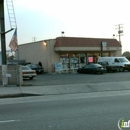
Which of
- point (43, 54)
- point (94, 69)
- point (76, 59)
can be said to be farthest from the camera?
point (76, 59)

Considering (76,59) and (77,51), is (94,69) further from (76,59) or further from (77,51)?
(76,59)

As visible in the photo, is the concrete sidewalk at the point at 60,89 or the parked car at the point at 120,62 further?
the parked car at the point at 120,62

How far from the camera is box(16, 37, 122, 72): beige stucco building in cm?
3086

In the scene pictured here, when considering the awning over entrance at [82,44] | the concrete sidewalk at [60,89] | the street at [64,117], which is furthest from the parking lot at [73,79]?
the awning over entrance at [82,44]

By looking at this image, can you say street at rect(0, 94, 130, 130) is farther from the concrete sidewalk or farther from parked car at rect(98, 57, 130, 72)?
parked car at rect(98, 57, 130, 72)

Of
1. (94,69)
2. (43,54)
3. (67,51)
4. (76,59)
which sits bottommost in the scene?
(94,69)

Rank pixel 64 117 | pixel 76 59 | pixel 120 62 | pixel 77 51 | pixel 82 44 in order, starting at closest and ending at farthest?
1. pixel 64 117
2. pixel 120 62
3. pixel 82 44
4. pixel 77 51
5. pixel 76 59

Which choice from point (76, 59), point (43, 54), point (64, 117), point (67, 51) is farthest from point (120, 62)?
point (64, 117)

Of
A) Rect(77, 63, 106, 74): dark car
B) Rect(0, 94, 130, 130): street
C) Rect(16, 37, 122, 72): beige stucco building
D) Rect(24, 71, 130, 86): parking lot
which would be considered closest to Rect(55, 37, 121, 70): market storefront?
Rect(16, 37, 122, 72): beige stucco building

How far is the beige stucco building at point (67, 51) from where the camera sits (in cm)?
3086

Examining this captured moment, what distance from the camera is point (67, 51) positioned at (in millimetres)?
31953

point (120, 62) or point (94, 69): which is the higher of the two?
point (120, 62)

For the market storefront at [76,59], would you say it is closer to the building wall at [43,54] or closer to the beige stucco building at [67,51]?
the beige stucco building at [67,51]

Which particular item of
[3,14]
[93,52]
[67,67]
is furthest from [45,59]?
[3,14]
